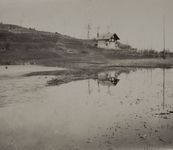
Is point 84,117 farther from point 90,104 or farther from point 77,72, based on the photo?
point 77,72

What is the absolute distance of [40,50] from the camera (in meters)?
26.4

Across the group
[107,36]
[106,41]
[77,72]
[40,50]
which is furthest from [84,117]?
[106,41]

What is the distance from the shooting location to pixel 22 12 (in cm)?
1162

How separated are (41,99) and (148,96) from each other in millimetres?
3978

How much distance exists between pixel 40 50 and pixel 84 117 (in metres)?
19.4

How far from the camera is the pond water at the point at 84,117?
244 inches

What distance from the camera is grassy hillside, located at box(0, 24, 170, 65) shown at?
2242 centimetres

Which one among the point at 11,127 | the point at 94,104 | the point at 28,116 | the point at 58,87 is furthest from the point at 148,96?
the point at 11,127

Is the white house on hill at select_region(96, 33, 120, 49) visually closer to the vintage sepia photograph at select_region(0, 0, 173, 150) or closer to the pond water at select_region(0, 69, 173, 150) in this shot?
the vintage sepia photograph at select_region(0, 0, 173, 150)

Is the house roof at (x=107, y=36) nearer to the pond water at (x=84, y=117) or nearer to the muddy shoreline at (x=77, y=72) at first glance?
the muddy shoreline at (x=77, y=72)

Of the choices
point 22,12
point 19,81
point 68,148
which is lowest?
point 68,148

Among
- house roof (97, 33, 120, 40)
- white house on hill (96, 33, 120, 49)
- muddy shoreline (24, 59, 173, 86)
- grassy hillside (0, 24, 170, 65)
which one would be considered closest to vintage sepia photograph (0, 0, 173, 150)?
muddy shoreline (24, 59, 173, 86)

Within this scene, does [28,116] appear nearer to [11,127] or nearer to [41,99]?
[11,127]

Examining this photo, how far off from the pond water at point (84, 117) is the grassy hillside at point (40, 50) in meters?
10.2
